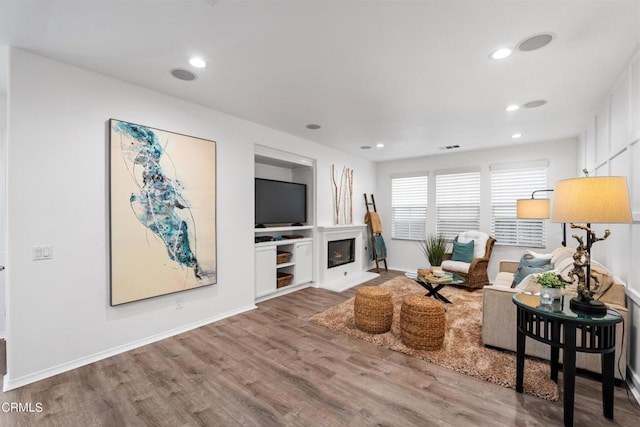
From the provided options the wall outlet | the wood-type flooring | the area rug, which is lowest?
the wood-type flooring

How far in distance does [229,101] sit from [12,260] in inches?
94.1

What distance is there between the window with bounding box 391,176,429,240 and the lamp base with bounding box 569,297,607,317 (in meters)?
4.43

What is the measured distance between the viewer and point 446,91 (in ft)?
9.59

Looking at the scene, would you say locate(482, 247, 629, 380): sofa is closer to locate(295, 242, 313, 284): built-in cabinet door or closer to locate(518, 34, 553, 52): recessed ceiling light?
locate(518, 34, 553, 52): recessed ceiling light

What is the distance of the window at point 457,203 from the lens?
18.6 ft

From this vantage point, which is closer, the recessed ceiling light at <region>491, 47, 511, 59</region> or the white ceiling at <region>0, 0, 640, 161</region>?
the white ceiling at <region>0, 0, 640, 161</region>

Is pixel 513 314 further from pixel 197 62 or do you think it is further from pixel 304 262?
pixel 197 62

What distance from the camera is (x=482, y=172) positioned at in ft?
18.3

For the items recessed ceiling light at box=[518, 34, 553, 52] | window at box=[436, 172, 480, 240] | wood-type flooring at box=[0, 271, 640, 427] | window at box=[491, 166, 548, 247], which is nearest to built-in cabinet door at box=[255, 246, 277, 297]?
wood-type flooring at box=[0, 271, 640, 427]

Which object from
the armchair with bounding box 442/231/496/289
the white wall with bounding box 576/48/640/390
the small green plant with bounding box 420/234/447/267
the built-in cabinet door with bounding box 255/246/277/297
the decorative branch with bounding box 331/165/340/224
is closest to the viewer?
the white wall with bounding box 576/48/640/390

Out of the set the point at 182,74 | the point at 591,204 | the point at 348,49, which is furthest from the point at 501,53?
the point at 182,74

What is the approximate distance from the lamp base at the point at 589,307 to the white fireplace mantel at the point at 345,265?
11.0 ft

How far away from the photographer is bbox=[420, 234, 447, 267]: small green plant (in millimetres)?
5402

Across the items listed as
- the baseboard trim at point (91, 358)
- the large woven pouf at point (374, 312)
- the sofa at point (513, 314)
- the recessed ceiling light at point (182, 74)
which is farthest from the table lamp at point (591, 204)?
the baseboard trim at point (91, 358)
